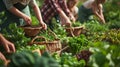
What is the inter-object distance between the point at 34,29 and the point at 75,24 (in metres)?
1.45

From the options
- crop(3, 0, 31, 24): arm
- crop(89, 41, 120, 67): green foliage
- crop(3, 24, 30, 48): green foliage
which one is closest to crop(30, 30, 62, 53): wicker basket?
crop(3, 24, 30, 48): green foliage

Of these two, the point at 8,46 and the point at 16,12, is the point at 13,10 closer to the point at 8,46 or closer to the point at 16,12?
the point at 16,12

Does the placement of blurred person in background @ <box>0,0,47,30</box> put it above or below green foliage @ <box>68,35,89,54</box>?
above

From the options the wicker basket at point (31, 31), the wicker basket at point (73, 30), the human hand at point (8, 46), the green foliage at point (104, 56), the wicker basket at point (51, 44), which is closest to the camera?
the green foliage at point (104, 56)

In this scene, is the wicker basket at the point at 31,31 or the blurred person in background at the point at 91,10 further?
the blurred person in background at the point at 91,10

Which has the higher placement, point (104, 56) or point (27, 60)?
point (27, 60)

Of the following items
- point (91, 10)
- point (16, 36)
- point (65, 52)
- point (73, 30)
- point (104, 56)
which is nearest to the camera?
point (104, 56)

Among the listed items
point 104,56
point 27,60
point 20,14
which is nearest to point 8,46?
point 27,60

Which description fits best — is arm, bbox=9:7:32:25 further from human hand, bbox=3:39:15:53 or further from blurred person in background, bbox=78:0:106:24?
blurred person in background, bbox=78:0:106:24

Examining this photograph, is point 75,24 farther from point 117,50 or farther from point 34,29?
point 117,50

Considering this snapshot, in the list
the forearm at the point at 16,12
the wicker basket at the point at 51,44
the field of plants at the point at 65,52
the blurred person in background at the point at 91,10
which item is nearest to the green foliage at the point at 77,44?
the field of plants at the point at 65,52

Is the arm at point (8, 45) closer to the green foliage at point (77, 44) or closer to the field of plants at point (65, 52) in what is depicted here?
the field of plants at point (65, 52)

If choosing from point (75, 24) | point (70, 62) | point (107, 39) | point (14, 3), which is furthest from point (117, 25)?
point (70, 62)

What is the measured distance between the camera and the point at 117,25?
767 centimetres
